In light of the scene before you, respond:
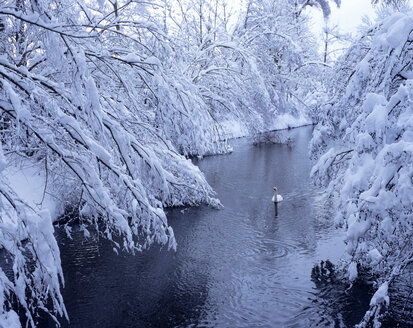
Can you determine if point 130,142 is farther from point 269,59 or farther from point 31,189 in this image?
Answer: point 269,59

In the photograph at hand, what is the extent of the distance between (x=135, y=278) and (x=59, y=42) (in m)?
5.99

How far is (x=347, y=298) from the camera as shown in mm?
7762

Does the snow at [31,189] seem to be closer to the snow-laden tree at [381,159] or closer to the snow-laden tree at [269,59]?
the snow-laden tree at [381,159]

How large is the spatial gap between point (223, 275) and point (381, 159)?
501cm

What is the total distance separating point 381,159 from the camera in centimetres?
521

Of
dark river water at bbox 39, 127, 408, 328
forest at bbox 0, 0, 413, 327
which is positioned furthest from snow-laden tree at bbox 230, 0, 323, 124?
forest at bbox 0, 0, 413, 327

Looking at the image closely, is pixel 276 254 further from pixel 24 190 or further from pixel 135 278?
pixel 24 190

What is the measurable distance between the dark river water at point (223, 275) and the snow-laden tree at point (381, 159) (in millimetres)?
Result: 1363

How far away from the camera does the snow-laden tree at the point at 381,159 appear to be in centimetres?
491

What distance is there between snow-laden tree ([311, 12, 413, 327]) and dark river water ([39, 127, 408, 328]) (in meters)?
1.36

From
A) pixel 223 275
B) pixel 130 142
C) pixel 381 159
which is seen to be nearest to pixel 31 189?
pixel 223 275

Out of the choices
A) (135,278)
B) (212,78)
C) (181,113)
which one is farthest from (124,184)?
(212,78)

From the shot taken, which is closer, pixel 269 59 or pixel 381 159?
pixel 381 159

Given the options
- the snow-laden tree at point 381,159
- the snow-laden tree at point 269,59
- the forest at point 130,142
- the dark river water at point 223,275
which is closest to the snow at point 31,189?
the forest at point 130,142
